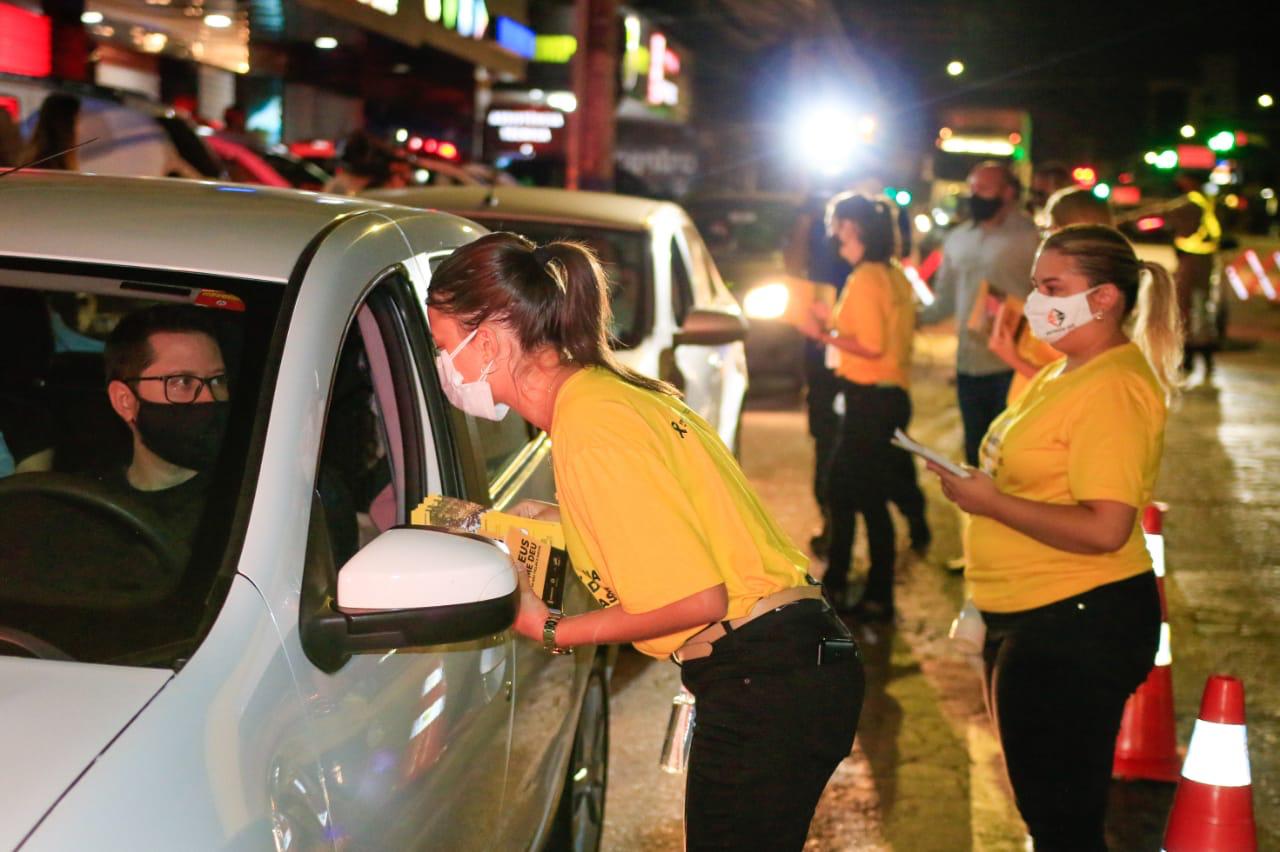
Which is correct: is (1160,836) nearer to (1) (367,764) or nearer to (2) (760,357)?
(1) (367,764)

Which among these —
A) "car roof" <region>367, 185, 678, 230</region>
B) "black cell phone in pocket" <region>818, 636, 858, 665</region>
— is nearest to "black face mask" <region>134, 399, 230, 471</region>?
"black cell phone in pocket" <region>818, 636, 858, 665</region>

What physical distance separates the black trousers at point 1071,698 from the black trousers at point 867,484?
3.58 metres

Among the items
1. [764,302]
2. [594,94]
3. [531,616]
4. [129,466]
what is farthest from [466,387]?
[594,94]

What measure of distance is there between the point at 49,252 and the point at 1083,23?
50.4 m

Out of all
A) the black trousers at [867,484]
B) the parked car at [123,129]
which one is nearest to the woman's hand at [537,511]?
the black trousers at [867,484]

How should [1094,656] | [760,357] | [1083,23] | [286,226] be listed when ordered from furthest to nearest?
[1083,23], [760,357], [1094,656], [286,226]

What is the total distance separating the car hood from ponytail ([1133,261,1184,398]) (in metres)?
2.68

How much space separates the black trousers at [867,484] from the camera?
24.0ft

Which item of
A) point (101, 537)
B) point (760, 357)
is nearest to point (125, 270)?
point (101, 537)

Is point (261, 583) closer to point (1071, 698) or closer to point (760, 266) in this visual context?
point (1071, 698)

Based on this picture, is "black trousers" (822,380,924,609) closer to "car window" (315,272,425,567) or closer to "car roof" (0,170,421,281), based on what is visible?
"car window" (315,272,425,567)

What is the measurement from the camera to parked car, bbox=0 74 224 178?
30.9ft

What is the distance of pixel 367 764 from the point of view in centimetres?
245

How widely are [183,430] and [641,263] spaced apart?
4.41 metres
